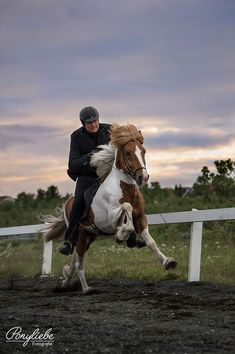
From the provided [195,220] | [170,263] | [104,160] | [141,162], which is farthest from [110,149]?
[195,220]

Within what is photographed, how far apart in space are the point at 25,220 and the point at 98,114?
2104 cm

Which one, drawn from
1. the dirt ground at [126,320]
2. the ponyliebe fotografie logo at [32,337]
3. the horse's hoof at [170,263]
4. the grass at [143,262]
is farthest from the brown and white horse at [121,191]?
→ the ponyliebe fotografie logo at [32,337]

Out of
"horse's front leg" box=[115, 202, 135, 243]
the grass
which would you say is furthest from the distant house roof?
"horse's front leg" box=[115, 202, 135, 243]

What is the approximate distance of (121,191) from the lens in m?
9.05

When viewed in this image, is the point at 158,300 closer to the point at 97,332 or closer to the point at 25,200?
the point at 97,332

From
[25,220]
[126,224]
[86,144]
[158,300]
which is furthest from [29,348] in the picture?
[25,220]

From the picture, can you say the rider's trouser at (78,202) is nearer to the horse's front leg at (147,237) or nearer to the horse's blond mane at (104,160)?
the horse's blond mane at (104,160)

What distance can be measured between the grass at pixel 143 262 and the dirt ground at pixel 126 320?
1.25 metres

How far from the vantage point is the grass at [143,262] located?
1114cm

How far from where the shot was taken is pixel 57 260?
16.0 meters

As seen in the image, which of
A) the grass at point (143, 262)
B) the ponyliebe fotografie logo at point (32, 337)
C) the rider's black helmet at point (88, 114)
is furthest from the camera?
the grass at point (143, 262)

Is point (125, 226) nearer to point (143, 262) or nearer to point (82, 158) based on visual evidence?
point (82, 158)

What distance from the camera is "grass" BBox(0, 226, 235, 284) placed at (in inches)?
439

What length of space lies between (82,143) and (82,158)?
0.34m
